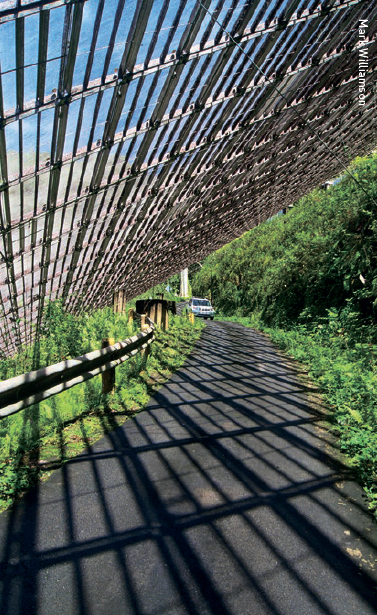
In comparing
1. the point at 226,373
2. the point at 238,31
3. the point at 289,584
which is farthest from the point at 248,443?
the point at 238,31

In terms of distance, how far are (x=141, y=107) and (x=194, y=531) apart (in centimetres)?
513

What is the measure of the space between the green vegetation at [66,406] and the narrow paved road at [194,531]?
0.26m

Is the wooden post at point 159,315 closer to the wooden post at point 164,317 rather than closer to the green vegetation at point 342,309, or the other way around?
the wooden post at point 164,317

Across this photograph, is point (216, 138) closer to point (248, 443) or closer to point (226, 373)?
point (226, 373)

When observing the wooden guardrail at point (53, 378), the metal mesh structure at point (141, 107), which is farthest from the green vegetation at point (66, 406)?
the metal mesh structure at point (141, 107)

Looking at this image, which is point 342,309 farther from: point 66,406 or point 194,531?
point 194,531

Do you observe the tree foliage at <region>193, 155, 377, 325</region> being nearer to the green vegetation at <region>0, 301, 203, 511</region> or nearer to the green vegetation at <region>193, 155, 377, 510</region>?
the green vegetation at <region>193, 155, 377, 510</region>

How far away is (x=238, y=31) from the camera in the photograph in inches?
205

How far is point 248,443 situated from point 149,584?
2.30 m

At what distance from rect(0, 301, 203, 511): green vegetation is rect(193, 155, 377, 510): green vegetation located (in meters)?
2.82

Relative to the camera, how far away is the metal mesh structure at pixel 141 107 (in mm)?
4121

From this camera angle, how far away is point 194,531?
2.96 metres

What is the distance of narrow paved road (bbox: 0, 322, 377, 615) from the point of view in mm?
2346

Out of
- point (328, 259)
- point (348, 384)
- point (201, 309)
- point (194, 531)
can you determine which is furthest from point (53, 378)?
point (201, 309)
